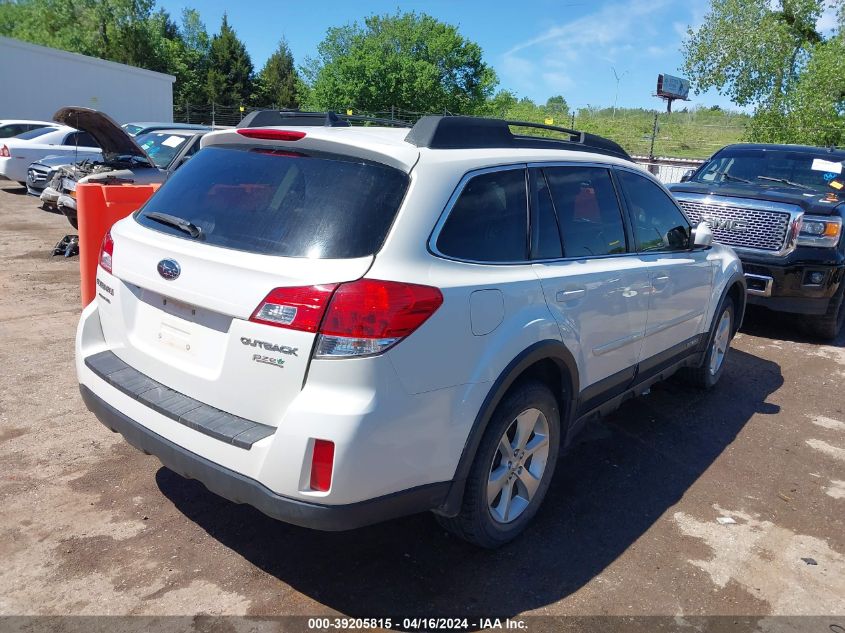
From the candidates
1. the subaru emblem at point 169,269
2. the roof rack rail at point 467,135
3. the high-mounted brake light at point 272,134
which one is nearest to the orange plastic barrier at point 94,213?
the high-mounted brake light at point 272,134

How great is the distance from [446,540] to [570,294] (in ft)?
4.39

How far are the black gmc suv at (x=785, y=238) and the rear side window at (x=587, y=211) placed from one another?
3.63 metres

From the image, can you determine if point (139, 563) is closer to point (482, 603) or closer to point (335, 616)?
point (335, 616)

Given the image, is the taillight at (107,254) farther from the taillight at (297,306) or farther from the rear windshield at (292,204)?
the taillight at (297,306)

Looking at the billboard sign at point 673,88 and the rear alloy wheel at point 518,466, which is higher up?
the billboard sign at point 673,88

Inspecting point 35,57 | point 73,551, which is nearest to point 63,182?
point 73,551

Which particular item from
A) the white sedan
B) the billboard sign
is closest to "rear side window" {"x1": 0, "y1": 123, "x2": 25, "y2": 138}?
the white sedan

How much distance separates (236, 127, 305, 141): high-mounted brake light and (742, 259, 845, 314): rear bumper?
581 cm

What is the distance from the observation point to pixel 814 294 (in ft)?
23.2

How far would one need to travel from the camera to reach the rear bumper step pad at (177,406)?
8.41ft

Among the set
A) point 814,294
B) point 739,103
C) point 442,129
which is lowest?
point 814,294

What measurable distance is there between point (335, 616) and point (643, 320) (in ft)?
8.08

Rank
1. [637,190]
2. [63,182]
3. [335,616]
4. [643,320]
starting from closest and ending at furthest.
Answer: [335,616] → [643,320] → [637,190] → [63,182]

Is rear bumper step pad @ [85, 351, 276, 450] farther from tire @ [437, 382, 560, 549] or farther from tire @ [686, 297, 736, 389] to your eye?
tire @ [686, 297, 736, 389]
